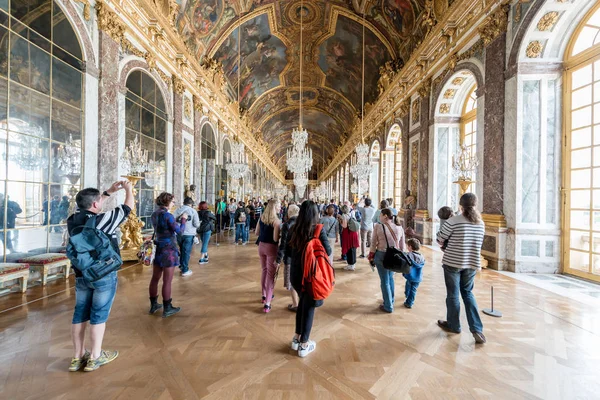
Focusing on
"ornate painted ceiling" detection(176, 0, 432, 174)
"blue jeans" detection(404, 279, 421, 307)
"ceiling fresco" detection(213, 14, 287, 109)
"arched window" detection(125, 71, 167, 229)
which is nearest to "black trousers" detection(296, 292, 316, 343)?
"blue jeans" detection(404, 279, 421, 307)

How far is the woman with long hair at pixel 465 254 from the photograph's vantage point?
2918 mm

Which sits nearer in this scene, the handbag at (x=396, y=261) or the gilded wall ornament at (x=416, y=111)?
the handbag at (x=396, y=261)

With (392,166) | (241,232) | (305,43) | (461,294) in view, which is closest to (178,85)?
(241,232)

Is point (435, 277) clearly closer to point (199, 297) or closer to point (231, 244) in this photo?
point (199, 297)

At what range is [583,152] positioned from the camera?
529 centimetres

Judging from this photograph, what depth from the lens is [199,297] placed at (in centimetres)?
429

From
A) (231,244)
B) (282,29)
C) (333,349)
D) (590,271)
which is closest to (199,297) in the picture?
(333,349)

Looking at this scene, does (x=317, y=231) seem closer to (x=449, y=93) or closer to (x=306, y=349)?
(x=306, y=349)

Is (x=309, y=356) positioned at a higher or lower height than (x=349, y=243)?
lower

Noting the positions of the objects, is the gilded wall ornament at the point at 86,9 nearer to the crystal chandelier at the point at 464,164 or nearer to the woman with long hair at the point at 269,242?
the woman with long hair at the point at 269,242

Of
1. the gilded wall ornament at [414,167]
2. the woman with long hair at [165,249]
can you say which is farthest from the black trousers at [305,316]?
the gilded wall ornament at [414,167]

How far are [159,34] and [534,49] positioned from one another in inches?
372

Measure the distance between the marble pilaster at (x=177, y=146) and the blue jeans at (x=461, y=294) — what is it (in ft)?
28.6

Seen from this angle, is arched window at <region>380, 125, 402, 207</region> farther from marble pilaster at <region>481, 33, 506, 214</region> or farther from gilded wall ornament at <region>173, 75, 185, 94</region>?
gilded wall ornament at <region>173, 75, 185, 94</region>
